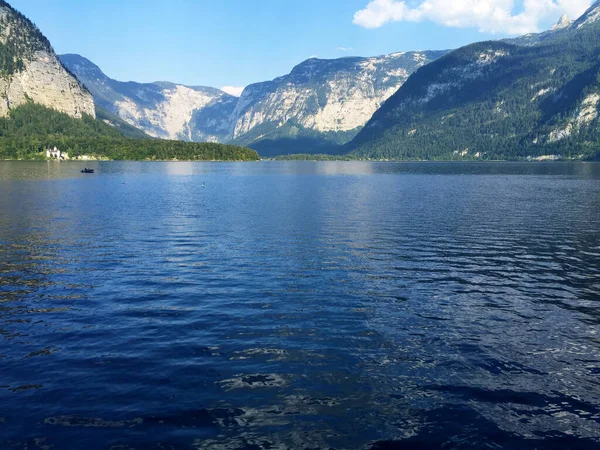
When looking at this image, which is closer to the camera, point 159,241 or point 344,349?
point 344,349

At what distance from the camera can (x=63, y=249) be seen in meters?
47.7

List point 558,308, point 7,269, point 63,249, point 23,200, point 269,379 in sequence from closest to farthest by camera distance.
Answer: point 269,379 < point 558,308 < point 7,269 < point 63,249 < point 23,200

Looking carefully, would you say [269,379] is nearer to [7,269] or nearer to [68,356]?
[68,356]

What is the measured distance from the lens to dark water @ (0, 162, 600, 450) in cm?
1675

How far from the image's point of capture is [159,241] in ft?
173

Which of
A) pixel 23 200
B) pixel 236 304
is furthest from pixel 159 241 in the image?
pixel 23 200

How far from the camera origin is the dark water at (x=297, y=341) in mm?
16750

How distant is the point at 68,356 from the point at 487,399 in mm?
19203

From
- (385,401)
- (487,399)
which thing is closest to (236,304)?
(385,401)

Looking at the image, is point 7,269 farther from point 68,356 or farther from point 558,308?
point 558,308

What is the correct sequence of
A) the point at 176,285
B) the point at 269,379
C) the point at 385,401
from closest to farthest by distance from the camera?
the point at 385,401, the point at 269,379, the point at 176,285

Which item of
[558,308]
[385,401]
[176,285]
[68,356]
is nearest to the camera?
[385,401]

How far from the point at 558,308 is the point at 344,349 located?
16.4m

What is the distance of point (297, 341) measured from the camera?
80.7ft
